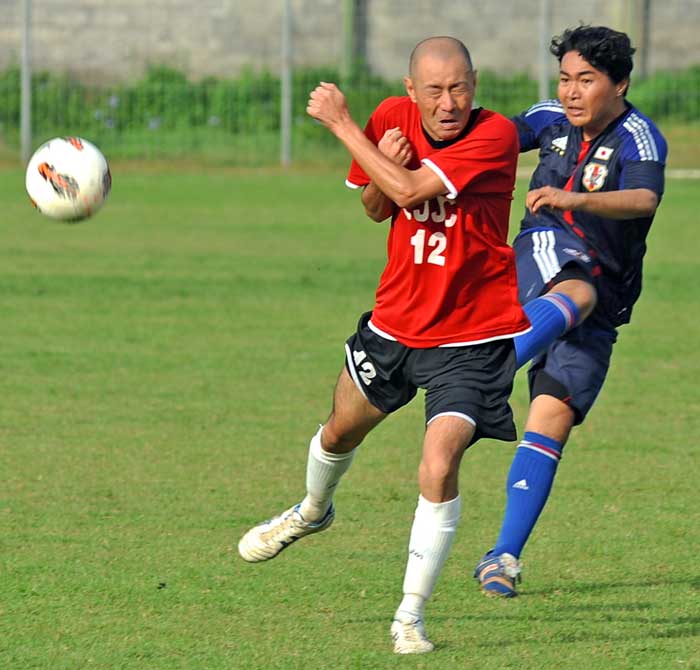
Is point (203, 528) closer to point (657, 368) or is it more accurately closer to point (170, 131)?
point (657, 368)

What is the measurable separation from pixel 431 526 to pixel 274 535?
0.88m

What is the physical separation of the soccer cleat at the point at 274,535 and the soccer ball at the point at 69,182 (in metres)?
1.52

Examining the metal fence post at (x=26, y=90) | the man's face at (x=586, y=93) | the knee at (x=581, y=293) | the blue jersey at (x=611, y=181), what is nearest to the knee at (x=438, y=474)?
the knee at (x=581, y=293)

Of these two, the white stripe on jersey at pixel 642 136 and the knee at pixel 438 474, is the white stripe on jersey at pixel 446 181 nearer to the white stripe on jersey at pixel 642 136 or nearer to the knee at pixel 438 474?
the knee at pixel 438 474

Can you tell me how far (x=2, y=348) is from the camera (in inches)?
417

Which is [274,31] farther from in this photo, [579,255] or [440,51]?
[440,51]

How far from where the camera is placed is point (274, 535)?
566cm

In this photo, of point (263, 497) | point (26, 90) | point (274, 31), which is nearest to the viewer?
point (263, 497)

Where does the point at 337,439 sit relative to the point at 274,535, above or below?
above

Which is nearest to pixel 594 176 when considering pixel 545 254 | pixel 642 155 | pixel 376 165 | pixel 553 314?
pixel 642 155

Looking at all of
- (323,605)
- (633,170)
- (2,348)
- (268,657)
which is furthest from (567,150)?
(2,348)

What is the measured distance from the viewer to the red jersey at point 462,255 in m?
5.14

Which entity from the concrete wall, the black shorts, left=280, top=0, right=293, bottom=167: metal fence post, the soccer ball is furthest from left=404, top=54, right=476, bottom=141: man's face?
the concrete wall

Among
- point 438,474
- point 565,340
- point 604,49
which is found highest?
point 604,49
